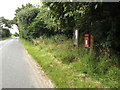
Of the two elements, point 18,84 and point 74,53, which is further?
point 74,53

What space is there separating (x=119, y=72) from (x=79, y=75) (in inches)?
55.3

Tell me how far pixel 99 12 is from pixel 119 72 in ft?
8.57

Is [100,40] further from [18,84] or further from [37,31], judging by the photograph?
[37,31]

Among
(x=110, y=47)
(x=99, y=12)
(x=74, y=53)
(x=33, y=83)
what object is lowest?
(x=33, y=83)

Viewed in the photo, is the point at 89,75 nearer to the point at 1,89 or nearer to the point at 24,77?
the point at 24,77

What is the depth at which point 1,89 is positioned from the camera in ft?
12.1

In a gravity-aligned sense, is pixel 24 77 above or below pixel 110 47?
below

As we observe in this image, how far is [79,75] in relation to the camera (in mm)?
4285

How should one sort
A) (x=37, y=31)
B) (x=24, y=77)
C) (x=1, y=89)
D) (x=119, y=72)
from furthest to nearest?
1. (x=37, y=31)
2. (x=24, y=77)
3. (x=119, y=72)
4. (x=1, y=89)

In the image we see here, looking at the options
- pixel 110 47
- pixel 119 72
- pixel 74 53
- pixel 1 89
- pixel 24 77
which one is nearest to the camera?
pixel 1 89

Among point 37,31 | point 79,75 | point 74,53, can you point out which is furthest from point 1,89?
point 37,31

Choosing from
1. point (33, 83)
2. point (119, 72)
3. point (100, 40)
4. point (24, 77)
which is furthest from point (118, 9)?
point (24, 77)

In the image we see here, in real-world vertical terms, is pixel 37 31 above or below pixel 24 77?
above

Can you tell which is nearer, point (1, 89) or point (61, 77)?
point (1, 89)
